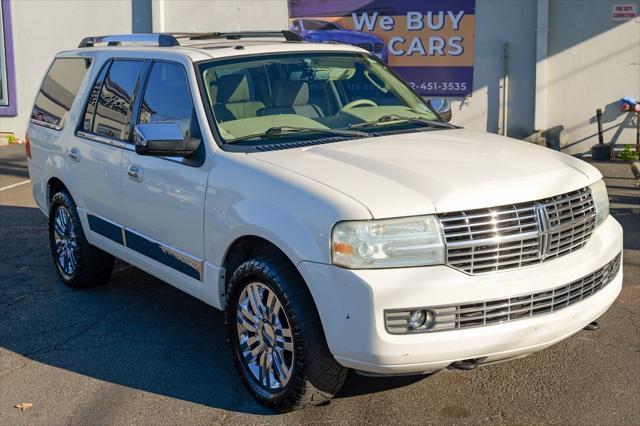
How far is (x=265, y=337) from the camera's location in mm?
4738

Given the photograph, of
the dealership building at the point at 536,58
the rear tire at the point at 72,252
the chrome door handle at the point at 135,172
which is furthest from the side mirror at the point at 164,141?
the dealership building at the point at 536,58

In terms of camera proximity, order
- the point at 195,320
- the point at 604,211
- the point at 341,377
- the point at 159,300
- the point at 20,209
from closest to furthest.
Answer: the point at 341,377 → the point at 604,211 → the point at 195,320 → the point at 159,300 → the point at 20,209

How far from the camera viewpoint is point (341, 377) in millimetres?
4473

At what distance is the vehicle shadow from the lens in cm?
510

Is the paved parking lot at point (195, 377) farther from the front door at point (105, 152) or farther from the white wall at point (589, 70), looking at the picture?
the white wall at point (589, 70)

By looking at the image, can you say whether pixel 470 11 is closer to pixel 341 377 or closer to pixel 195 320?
pixel 195 320

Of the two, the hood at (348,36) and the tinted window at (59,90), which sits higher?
the hood at (348,36)

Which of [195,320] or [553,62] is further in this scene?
[553,62]

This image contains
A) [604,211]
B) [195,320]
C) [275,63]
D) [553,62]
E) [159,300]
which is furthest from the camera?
[553,62]

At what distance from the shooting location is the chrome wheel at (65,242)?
6.95 metres

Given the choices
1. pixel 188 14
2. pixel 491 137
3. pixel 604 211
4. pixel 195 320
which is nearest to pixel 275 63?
pixel 491 137

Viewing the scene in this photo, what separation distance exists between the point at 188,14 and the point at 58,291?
8801mm

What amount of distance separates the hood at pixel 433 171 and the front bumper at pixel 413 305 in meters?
0.32

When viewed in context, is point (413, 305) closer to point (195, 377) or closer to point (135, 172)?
point (195, 377)
